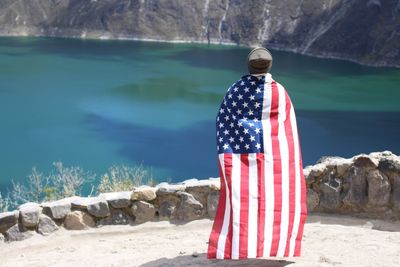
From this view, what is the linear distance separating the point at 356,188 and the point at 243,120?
2.10 meters

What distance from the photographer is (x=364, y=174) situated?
250 inches

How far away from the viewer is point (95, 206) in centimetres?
→ 631

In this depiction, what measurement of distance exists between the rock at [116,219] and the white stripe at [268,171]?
85.4 inches

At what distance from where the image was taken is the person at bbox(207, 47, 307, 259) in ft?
15.3

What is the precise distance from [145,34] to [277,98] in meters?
68.8

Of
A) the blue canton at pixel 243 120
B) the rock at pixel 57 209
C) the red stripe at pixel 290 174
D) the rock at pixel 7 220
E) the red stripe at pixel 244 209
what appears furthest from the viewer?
the rock at pixel 57 209

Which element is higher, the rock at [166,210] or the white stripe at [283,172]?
the white stripe at [283,172]

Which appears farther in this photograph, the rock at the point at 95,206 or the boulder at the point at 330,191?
the boulder at the point at 330,191

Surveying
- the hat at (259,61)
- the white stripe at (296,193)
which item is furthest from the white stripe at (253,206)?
the hat at (259,61)

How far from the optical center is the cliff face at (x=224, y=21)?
58.8 metres

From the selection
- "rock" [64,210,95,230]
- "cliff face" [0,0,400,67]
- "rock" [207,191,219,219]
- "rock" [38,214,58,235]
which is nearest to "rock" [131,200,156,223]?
"rock" [64,210,95,230]

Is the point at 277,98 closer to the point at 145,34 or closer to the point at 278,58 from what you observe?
the point at 278,58

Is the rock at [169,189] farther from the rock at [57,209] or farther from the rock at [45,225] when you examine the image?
the rock at [45,225]

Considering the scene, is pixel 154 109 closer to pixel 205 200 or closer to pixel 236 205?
pixel 205 200
